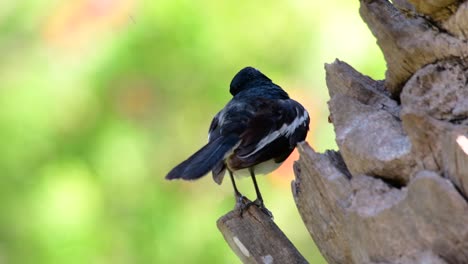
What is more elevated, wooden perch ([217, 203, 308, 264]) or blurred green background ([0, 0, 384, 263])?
blurred green background ([0, 0, 384, 263])

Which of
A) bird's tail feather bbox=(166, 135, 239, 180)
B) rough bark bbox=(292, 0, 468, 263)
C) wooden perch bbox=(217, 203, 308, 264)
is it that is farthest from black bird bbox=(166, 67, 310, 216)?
rough bark bbox=(292, 0, 468, 263)

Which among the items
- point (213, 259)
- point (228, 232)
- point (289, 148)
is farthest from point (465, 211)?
point (213, 259)

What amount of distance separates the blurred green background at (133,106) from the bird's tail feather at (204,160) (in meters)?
1.42

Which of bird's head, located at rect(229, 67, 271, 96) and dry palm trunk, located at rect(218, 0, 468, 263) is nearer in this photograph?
dry palm trunk, located at rect(218, 0, 468, 263)

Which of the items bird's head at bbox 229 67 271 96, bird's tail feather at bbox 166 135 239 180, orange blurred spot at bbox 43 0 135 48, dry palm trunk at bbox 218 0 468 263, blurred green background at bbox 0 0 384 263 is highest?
orange blurred spot at bbox 43 0 135 48

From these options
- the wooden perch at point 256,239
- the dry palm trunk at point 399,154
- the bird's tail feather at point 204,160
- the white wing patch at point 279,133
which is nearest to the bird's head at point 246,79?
the white wing patch at point 279,133

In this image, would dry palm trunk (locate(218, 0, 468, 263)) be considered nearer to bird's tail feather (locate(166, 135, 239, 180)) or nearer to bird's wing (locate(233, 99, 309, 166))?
bird's tail feather (locate(166, 135, 239, 180))

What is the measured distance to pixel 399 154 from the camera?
11.2 feet

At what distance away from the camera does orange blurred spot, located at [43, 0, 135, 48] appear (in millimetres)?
6391

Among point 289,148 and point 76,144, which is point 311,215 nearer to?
point 289,148

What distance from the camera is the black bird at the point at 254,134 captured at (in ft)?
16.4

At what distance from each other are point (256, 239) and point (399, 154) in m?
0.90

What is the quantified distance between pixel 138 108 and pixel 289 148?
1.44 m

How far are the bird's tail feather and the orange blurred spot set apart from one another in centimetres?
167
